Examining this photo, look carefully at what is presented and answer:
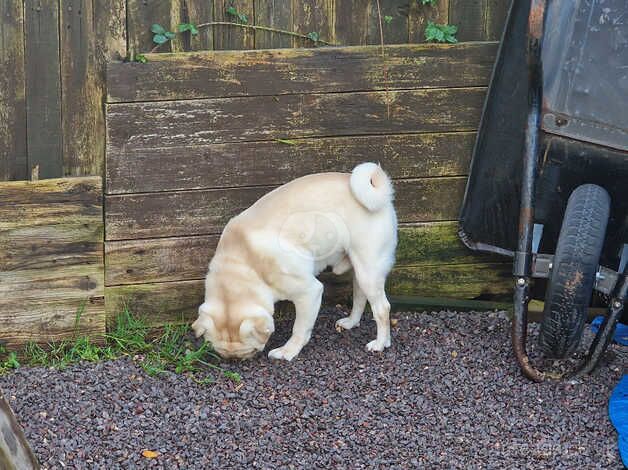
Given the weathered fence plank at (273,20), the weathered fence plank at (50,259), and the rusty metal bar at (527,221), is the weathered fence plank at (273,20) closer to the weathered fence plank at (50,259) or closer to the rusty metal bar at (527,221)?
the weathered fence plank at (50,259)

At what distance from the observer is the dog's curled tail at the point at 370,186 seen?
4293 mm

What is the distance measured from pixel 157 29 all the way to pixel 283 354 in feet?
4.97

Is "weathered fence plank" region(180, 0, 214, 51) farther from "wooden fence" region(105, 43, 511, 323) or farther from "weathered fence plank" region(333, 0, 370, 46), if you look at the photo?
"weathered fence plank" region(333, 0, 370, 46)

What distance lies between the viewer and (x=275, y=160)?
461cm

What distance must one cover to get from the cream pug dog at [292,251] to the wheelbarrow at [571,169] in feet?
2.13

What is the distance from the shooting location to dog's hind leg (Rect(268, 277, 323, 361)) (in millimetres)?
4398

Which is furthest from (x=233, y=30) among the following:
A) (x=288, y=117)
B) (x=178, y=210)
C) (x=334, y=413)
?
(x=334, y=413)

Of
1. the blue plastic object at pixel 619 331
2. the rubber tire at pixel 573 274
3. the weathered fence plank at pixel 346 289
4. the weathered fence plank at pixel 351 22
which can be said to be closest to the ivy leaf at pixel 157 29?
the weathered fence plank at pixel 351 22

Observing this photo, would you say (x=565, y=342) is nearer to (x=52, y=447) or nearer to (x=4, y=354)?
(x=52, y=447)

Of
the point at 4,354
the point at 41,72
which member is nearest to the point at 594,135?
the point at 41,72

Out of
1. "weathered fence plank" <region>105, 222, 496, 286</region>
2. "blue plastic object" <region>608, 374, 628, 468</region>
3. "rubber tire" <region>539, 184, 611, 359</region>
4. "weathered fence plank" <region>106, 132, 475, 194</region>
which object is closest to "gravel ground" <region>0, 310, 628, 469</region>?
"blue plastic object" <region>608, 374, 628, 468</region>

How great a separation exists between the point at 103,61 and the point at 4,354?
4.47 feet

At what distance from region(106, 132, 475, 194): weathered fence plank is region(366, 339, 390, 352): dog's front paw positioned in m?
0.81

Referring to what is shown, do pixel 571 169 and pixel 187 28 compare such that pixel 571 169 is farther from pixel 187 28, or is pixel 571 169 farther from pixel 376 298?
pixel 187 28
